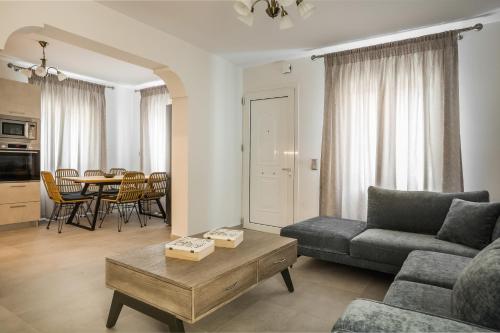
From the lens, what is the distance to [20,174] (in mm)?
4812

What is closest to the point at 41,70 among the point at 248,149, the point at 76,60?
the point at 76,60

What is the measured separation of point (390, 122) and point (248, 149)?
2.20 meters

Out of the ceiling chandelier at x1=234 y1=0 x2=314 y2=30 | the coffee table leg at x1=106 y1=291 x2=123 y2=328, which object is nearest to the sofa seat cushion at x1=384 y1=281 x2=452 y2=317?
the coffee table leg at x1=106 y1=291 x2=123 y2=328

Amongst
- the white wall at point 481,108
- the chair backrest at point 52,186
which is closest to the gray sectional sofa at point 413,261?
the white wall at point 481,108

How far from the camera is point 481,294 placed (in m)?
1.10

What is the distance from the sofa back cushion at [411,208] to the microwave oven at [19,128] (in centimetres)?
509

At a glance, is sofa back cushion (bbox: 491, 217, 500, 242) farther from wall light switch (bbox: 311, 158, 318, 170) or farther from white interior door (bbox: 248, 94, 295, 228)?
white interior door (bbox: 248, 94, 295, 228)

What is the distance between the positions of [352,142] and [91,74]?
4827 millimetres

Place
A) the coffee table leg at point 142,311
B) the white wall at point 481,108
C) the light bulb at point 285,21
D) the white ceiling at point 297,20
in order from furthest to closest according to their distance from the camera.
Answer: the white wall at point 481,108, the white ceiling at point 297,20, the light bulb at point 285,21, the coffee table leg at point 142,311

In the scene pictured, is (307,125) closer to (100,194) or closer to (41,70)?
(100,194)

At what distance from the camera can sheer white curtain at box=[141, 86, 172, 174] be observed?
20.7 ft

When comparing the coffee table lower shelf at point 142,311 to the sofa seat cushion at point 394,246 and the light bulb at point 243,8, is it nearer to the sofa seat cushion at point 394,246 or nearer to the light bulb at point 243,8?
the sofa seat cushion at point 394,246

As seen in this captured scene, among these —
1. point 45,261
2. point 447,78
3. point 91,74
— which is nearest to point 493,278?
point 447,78

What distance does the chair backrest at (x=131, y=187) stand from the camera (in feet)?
15.9
